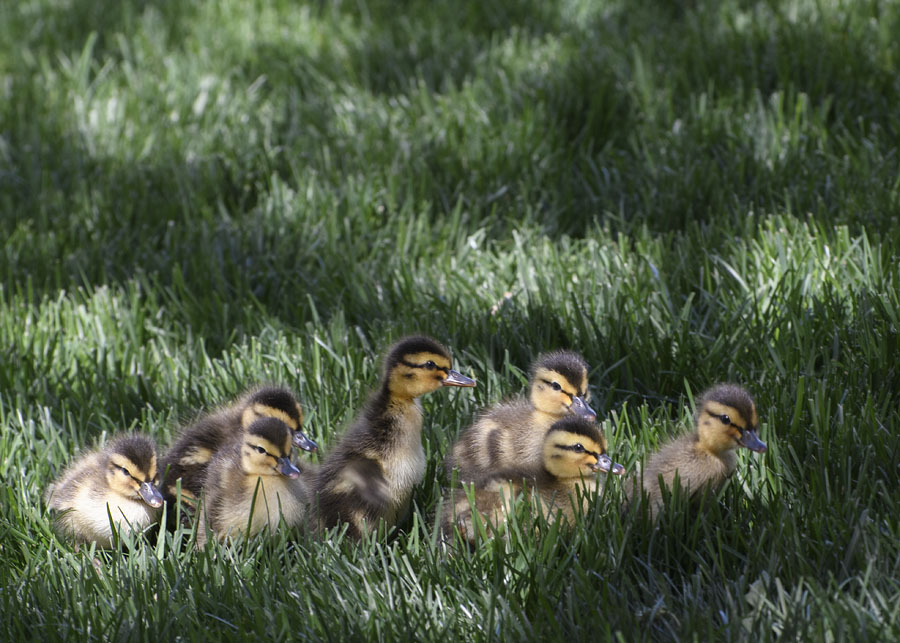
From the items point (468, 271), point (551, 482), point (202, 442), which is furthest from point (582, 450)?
point (468, 271)

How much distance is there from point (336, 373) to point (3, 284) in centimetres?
206

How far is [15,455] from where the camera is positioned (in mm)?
3973

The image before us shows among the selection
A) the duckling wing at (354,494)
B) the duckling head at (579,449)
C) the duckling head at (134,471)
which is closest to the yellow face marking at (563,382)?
the duckling head at (579,449)

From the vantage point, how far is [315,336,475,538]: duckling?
11.2ft

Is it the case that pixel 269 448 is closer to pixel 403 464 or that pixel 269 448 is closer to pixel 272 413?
pixel 272 413

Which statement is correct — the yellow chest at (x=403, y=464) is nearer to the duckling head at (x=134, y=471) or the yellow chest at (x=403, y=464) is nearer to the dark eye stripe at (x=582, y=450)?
the dark eye stripe at (x=582, y=450)

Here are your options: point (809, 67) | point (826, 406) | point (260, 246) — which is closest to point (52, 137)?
point (260, 246)

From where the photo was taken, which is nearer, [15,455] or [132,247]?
[15,455]

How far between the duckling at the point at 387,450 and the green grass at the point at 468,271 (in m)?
0.15

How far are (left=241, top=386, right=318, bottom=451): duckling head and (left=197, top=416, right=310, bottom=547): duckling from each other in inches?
2.9

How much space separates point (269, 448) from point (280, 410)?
22 cm

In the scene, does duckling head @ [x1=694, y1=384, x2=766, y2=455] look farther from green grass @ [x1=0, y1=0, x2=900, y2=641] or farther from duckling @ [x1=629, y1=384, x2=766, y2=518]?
green grass @ [x1=0, y1=0, x2=900, y2=641]

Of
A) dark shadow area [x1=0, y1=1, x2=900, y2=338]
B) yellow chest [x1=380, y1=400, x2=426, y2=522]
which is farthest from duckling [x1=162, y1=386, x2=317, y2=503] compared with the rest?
dark shadow area [x1=0, y1=1, x2=900, y2=338]

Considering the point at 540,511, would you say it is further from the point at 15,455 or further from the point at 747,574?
the point at 15,455
